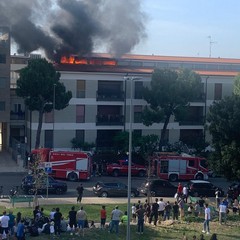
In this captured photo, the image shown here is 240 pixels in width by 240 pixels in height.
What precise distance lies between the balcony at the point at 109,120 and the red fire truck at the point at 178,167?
403 inches

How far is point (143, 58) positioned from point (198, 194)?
105 ft

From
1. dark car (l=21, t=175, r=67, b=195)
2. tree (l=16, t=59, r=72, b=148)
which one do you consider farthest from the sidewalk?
tree (l=16, t=59, r=72, b=148)

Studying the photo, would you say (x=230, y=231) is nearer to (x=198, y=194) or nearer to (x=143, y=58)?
(x=198, y=194)

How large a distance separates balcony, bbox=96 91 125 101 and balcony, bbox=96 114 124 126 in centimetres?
169

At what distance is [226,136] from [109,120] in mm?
22065

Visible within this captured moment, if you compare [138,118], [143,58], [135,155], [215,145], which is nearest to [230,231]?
[215,145]

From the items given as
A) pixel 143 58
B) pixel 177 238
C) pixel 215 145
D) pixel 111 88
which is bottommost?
pixel 177 238

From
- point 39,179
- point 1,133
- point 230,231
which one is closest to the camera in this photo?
point 230,231

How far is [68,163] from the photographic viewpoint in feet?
154

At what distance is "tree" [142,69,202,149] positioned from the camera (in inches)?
2141

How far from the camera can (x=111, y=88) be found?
59594 millimetres

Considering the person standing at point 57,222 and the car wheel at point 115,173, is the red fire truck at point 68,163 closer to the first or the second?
the car wheel at point 115,173

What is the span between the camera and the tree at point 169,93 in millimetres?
54375

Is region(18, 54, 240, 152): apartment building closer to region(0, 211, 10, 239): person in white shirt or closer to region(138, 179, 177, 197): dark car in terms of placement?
region(138, 179, 177, 197): dark car
